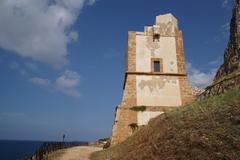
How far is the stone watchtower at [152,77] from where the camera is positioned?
17.4 m

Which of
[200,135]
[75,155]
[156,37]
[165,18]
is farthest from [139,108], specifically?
[200,135]

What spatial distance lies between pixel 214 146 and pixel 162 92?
11.9 meters

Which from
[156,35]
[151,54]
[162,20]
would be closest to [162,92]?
[151,54]

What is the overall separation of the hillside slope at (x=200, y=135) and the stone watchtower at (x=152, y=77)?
25.3 feet

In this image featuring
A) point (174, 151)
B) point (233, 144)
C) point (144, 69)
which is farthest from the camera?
point (144, 69)

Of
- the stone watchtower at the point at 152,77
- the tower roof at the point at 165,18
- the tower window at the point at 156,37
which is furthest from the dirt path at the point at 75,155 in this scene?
the tower roof at the point at 165,18

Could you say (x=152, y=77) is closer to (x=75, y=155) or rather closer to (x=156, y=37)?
(x=156, y=37)

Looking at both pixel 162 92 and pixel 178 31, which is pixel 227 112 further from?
pixel 178 31

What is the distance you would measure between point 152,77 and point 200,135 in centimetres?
1161

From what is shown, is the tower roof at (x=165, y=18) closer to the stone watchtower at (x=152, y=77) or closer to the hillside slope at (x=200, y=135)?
the stone watchtower at (x=152, y=77)

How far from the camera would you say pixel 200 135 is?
23.4 ft

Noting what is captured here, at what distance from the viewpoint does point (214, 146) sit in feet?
20.9

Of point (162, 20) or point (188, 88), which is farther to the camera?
point (162, 20)

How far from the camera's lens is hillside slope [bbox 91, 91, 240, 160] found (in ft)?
20.4
